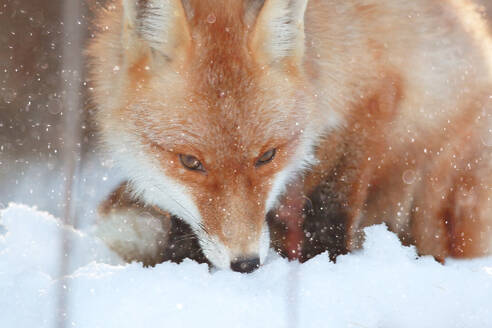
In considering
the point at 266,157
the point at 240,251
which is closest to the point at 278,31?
the point at 266,157

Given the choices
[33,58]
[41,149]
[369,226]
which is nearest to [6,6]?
[33,58]

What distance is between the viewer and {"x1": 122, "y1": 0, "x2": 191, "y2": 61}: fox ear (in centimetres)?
167

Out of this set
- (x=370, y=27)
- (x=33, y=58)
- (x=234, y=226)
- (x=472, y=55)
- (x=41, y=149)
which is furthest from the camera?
(x=41, y=149)

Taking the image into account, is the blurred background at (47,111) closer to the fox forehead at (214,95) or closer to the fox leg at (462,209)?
the fox forehead at (214,95)

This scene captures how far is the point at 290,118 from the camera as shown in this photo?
189 centimetres

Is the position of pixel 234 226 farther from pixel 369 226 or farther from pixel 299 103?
pixel 369 226

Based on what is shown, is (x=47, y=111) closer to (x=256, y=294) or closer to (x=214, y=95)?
(x=214, y=95)

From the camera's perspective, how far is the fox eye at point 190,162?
5.89 feet

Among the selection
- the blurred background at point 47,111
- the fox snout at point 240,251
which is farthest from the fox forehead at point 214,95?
the blurred background at point 47,111

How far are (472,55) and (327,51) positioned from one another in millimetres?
652

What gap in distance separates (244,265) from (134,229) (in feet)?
2.59

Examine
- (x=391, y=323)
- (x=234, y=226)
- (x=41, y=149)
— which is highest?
(x=234, y=226)

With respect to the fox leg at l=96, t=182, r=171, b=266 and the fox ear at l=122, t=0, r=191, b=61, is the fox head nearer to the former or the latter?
the fox ear at l=122, t=0, r=191, b=61

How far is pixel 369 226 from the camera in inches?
88.7
